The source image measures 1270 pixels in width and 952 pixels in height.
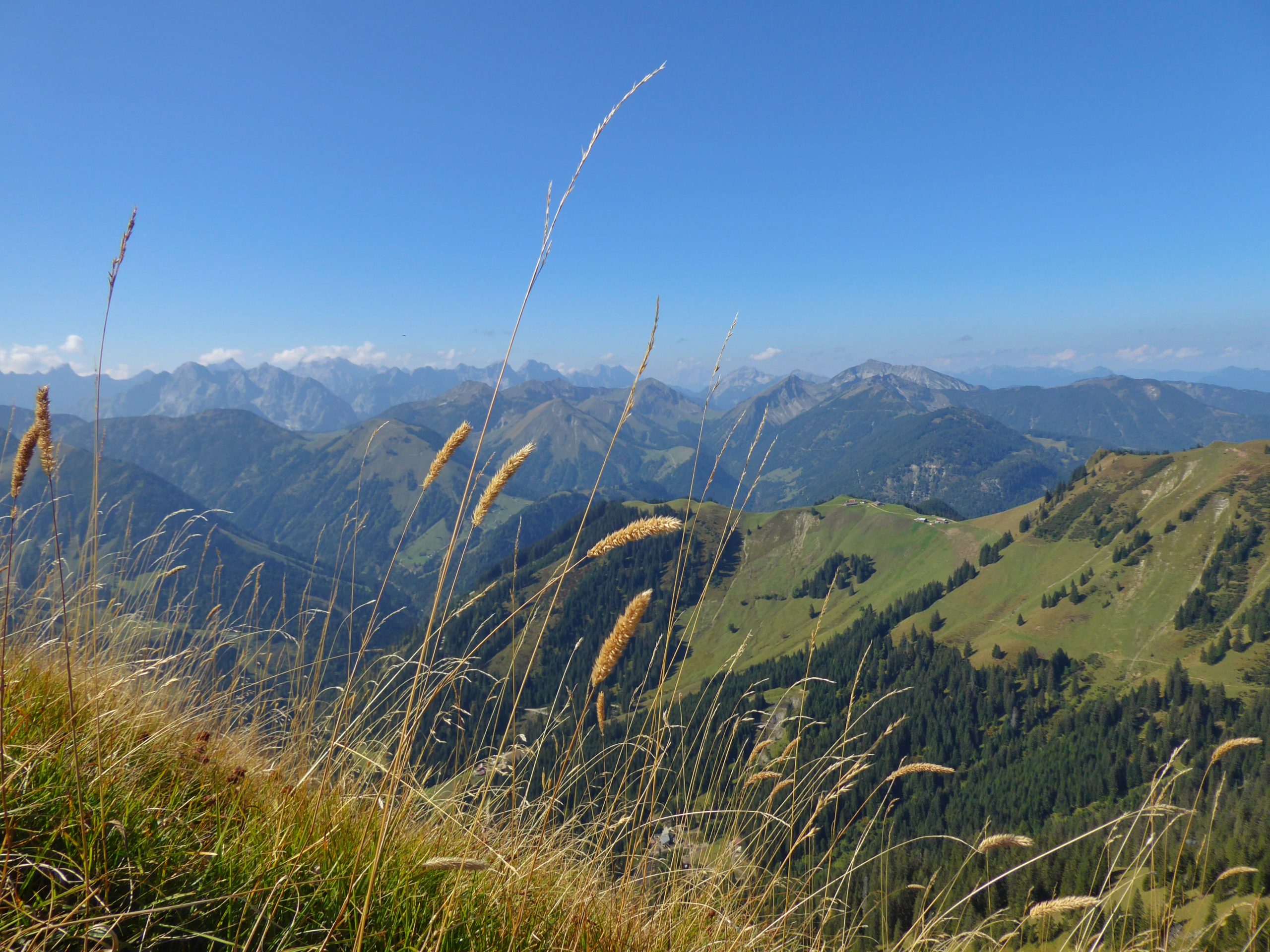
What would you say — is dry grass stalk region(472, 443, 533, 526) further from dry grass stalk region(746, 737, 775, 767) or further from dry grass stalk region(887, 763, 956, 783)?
dry grass stalk region(887, 763, 956, 783)

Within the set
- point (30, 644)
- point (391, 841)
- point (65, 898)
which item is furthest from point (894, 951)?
point (30, 644)

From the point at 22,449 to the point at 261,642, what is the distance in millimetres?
3745

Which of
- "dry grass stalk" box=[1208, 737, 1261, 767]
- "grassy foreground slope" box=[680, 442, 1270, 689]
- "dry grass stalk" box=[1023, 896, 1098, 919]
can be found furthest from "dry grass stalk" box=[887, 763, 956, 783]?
"grassy foreground slope" box=[680, 442, 1270, 689]

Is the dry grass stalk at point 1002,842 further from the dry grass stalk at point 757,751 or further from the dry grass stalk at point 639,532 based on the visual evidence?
the dry grass stalk at point 639,532

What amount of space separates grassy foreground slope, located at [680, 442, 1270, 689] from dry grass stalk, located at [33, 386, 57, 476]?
115054 mm

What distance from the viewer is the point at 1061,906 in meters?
2.66

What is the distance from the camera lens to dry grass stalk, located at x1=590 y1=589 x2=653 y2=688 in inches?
85.3

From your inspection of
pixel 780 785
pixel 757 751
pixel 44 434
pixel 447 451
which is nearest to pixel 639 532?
pixel 447 451

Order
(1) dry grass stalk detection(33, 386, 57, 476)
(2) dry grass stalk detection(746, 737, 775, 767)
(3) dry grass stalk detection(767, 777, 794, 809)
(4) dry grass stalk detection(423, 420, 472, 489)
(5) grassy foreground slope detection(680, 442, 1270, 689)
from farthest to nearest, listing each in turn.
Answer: (5) grassy foreground slope detection(680, 442, 1270, 689), (2) dry grass stalk detection(746, 737, 775, 767), (3) dry grass stalk detection(767, 777, 794, 809), (1) dry grass stalk detection(33, 386, 57, 476), (4) dry grass stalk detection(423, 420, 472, 489)

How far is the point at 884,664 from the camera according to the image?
14438 cm

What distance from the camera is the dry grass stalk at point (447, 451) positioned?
2408mm

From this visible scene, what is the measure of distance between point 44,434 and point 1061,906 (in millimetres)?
4918

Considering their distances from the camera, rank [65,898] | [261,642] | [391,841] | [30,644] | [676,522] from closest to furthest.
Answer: [65,898] → [676,522] → [391,841] → [30,644] → [261,642]

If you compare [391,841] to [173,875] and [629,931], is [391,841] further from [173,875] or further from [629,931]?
[629,931]
